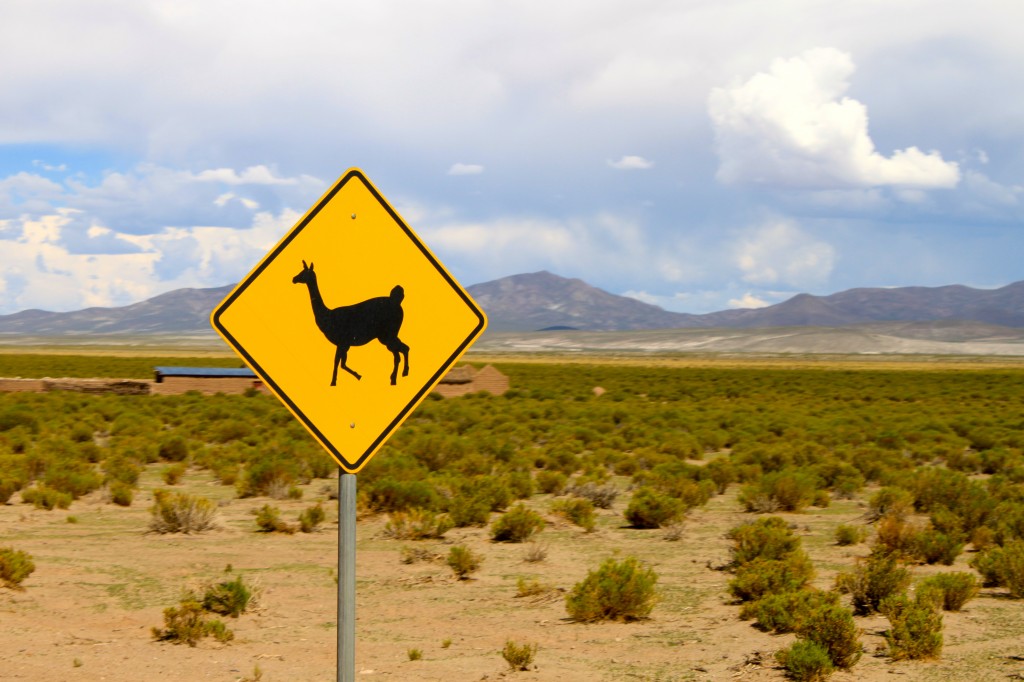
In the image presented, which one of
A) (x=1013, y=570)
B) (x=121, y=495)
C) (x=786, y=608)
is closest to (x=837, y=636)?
(x=786, y=608)

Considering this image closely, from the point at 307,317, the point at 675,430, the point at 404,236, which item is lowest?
the point at 675,430

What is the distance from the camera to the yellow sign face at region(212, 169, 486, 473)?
4.74 m

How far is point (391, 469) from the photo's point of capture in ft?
72.0

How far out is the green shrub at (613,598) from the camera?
1141 centimetres

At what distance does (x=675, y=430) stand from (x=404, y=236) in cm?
3214

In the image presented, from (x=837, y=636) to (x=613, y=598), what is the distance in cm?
274

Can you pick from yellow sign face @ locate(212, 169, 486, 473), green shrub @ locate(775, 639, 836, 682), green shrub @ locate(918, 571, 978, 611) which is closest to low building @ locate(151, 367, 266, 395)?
green shrub @ locate(918, 571, 978, 611)

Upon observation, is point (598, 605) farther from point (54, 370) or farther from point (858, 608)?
point (54, 370)

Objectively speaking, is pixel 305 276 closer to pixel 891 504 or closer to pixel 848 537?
pixel 848 537

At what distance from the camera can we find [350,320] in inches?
191

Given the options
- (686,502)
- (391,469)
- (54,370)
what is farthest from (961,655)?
(54,370)

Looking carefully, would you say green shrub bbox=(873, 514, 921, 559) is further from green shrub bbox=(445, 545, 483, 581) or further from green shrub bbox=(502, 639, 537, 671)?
green shrub bbox=(502, 639, 537, 671)

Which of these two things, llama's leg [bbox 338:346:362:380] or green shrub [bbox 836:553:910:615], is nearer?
llama's leg [bbox 338:346:362:380]

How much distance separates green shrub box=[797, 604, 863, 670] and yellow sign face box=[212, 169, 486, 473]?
5885mm
